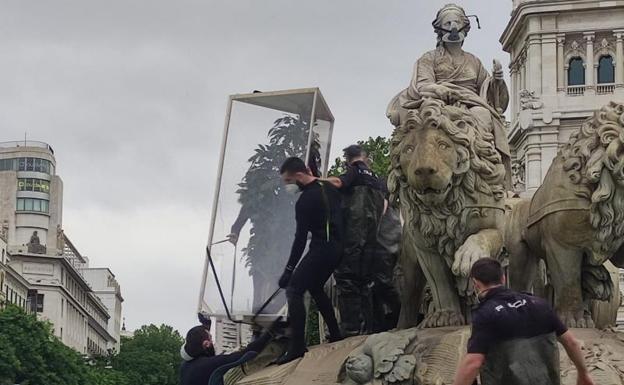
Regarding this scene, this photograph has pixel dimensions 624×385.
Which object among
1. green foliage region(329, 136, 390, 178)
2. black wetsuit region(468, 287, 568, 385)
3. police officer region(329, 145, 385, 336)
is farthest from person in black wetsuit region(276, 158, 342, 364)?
green foliage region(329, 136, 390, 178)

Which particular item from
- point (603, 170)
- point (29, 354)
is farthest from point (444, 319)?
point (29, 354)

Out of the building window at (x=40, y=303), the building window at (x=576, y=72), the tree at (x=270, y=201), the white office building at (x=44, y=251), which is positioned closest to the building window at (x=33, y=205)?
the white office building at (x=44, y=251)

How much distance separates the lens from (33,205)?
155 m

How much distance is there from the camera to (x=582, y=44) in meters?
95.1

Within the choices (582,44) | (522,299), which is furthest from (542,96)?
(522,299)

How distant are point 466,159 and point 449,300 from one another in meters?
1.35

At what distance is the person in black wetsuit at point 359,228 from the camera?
48.0 ft

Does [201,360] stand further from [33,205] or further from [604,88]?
[33,205]

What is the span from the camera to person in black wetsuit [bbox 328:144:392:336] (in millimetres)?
14625

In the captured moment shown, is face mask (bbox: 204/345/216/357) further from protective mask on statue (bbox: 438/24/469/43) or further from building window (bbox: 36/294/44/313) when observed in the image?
building window (bbox: 36/294/44/313)

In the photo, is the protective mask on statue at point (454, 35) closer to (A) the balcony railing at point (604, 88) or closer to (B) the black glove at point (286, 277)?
(B) the black glove at point (286, 277)

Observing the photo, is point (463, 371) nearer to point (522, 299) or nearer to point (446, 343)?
point (522, 299)

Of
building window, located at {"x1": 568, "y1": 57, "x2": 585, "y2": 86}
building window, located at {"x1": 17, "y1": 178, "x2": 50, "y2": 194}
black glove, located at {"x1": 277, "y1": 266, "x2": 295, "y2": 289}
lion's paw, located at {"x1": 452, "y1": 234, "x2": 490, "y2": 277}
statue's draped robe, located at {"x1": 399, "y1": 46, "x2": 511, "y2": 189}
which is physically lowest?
black glove, located at {"x1": 277, "y1": 266, "x2": 295, "y2": 289}

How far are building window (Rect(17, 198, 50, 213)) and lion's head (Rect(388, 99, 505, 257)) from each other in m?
142
